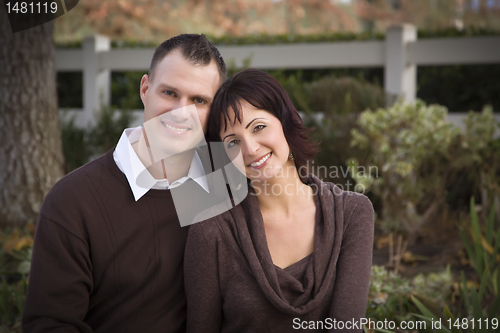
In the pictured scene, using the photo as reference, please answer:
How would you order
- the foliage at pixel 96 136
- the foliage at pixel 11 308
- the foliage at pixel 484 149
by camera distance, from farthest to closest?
the foliage at pixel 96 136
the foliage at pixel 484 149
the foliage at pixel 11 308

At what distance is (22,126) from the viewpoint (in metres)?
3.46

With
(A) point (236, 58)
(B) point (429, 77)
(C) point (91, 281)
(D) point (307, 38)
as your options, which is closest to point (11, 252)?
(C) point (91, 281)

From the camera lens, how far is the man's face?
6.14ft

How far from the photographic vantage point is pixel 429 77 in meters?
5.06

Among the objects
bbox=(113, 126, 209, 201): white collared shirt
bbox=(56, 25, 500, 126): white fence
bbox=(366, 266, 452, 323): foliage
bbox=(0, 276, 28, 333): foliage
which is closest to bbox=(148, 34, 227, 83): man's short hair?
bbox=(113, 126, 209, 201): white collared shirt

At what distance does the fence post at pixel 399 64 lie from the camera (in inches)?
178

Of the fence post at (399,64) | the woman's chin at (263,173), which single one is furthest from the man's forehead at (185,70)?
the fence post at (399,64)

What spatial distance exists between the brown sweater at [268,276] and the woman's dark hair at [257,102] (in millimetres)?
313

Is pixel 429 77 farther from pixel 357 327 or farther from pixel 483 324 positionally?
pixel 357 327

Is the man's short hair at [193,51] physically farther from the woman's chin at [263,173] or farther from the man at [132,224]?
the woman's chin at [263,173]

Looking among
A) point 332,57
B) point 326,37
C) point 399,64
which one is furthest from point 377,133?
point 326,37

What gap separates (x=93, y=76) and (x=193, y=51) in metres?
4.07

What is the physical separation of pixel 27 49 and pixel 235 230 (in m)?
2.60

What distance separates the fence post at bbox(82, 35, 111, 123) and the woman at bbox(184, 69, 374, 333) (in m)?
4.13
